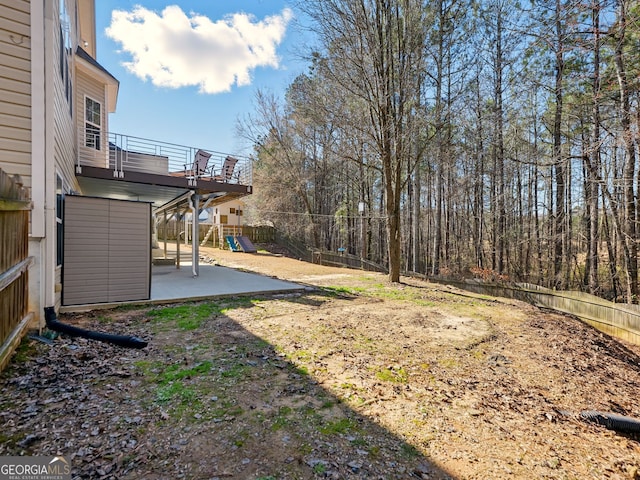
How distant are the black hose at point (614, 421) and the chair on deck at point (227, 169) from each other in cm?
910

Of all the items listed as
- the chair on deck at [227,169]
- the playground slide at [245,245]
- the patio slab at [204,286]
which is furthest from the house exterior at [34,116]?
the playground slide at [245,245]

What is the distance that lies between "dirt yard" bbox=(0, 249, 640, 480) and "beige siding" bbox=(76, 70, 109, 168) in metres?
4.99

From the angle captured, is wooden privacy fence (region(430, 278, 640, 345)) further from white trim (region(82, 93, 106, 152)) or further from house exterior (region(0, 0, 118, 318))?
white trim (region(82, 93, 106, 152))

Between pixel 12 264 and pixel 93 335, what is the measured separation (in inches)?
53.6

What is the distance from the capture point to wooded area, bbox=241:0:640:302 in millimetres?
7061

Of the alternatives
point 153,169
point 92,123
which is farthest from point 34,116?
point 153,169

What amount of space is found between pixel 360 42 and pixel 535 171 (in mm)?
8128

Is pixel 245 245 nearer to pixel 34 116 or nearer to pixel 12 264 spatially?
pixel 34 116

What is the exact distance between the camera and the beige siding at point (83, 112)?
25.1ft

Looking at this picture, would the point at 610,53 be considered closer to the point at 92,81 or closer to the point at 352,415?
the point at 352,415

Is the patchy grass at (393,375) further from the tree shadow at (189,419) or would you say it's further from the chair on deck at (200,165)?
the chair on deck at (200,165)

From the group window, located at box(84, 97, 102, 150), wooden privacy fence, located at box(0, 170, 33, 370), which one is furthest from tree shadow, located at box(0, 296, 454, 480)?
window, located at box(84, 97, 102, 150)

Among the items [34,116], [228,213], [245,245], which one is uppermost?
[228,213]

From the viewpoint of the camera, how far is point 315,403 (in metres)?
2.55
